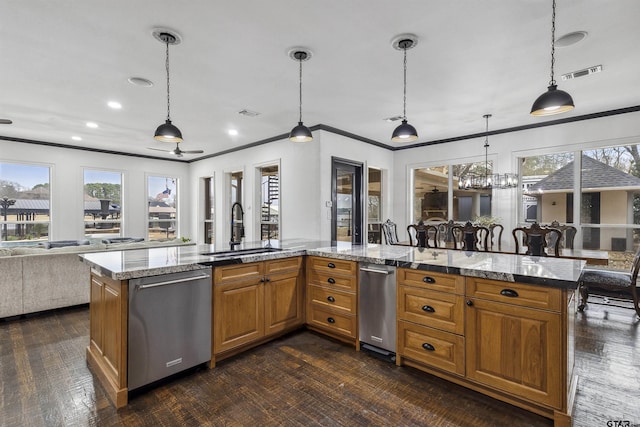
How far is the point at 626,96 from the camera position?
4125mm

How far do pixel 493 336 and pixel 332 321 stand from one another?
1.48 metres

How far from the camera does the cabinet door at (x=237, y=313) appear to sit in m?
2.66

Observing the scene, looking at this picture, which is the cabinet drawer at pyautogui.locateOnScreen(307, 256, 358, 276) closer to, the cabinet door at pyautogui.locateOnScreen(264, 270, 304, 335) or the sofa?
the cabinet door at pyautogui.locateOnScreen(264, 270, 304, 335)

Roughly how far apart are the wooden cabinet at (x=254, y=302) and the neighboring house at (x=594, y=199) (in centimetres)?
469

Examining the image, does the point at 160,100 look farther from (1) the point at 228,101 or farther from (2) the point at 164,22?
(2) the point at 164,22

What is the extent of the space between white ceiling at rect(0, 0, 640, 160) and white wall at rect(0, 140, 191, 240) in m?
1.55

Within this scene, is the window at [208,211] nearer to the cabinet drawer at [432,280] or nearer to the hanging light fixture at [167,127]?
the hanging light fixture at [167,127]

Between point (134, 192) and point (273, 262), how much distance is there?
21.1 feet

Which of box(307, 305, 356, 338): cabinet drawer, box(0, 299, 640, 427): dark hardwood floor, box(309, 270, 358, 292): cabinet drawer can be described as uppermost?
box(309, 270, 358, 292): cabinet drawer

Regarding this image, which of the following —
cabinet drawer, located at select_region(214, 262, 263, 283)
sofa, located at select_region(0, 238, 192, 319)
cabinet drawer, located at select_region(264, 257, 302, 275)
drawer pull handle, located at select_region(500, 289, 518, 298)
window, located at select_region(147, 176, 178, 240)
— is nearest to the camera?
drawer pull handle, located at select_region(500, 289, 518, 298)

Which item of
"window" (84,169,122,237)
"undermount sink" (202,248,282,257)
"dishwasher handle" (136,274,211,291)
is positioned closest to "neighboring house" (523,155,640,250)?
"undermount sink" (202,248,282,257)

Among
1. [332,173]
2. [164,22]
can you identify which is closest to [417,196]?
[332,173]

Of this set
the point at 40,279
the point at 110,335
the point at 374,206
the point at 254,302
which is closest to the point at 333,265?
the point at 254,302

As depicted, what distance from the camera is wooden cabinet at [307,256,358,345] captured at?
298 centimetres
